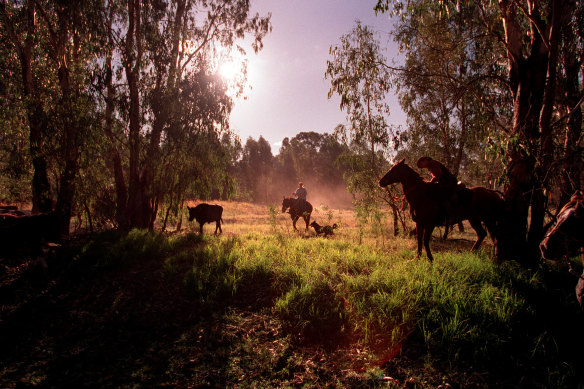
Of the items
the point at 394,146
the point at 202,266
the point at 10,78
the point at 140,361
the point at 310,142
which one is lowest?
the point at 140,361

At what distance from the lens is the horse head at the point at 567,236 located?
2637 millimetres

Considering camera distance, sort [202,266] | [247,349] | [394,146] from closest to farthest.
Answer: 1. [247,349]
2. [202,266]
3. [394,146]

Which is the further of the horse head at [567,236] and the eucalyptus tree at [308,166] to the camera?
the eucalyptus tree at [308,166]

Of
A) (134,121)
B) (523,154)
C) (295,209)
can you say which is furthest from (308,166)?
(523,154)

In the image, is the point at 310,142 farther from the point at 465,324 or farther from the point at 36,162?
the point at 465,324

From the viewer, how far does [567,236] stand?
8.69 ft

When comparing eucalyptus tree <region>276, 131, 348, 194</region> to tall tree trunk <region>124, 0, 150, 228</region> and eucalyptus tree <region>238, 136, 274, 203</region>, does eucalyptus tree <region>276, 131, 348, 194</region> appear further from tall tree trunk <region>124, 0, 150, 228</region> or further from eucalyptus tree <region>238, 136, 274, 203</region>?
tall tree trunk <region>124, 0, 150, 228</region>

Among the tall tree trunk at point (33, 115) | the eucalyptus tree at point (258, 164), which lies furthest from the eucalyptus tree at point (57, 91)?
the eucalyptus tree at point (258, 164)

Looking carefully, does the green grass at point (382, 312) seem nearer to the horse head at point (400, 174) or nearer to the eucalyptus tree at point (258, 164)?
the horse head at point (400, 174)

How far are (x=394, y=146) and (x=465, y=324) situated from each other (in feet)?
31.8

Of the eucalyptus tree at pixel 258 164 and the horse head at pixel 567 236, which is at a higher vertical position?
the eucalyptus tree at pixel 258 164

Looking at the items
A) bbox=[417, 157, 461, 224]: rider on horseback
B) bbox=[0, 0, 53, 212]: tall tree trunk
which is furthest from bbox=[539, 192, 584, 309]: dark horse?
bbox=[0, 0, 53, 212]: tall tree trunk

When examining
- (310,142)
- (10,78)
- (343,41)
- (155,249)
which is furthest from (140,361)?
(310,142)

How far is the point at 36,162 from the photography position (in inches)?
357
